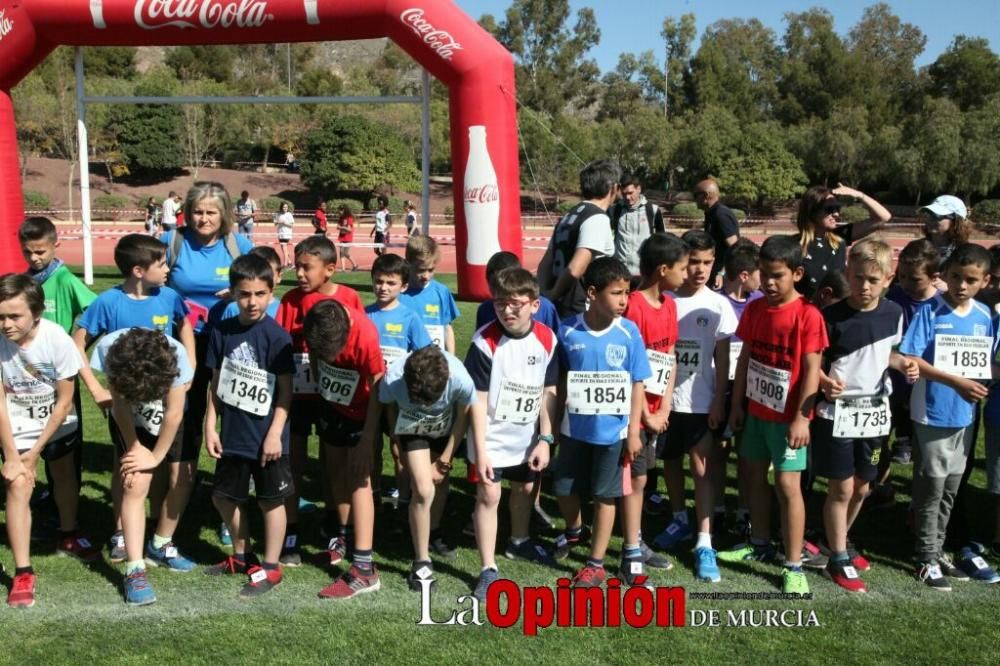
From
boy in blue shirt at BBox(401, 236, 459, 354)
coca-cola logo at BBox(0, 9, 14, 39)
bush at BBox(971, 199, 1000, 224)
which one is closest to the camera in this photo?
boy in blue shirt at BBox(401, 236, 459, 354)

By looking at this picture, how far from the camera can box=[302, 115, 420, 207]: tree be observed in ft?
143

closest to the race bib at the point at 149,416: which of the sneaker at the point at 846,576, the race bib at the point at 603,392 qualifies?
the race bib at the point at 603,392

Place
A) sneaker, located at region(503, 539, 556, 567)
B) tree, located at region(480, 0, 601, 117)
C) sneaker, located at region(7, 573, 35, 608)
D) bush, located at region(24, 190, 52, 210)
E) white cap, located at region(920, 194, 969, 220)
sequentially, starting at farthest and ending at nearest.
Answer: tree, located at region(480, 0, 601, 117) < bush, located at region(24, 190, 52, 210) < white cap, located at region(920, 194, 969, 220) < sneaker, located at region(503, 539, 556, 567) < sneaker, located at region(7, 573, 35, 608)

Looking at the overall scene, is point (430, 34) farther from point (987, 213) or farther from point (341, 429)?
point (987, 213)

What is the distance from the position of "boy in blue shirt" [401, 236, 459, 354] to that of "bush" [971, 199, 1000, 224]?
131 ft

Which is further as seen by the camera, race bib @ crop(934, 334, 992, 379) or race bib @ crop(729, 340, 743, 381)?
race bib @ crop(729, 340, 743, 381)

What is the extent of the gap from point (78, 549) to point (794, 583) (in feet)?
11.6

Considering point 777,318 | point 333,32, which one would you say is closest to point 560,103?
point 333,32

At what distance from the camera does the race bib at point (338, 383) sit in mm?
4082

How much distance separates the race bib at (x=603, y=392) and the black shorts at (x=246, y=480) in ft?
4.75

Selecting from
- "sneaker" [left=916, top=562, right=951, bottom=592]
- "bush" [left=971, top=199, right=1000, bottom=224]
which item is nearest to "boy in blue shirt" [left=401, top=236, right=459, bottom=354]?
"sneaker" [left=916, top=562, right=951, bottom=592]

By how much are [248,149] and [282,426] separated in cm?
4862

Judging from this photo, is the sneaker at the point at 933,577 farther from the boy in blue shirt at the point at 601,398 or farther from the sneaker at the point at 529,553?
the sneaker at the point at 529,553

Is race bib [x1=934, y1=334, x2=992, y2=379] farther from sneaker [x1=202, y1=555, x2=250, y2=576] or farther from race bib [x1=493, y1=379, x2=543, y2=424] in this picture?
sneaker [x1=202, y1=555, x2=250, y2=576]
